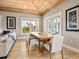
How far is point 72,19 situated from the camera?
13.9ft

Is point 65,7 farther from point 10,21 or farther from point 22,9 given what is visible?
point 10,21

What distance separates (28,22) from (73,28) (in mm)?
5220

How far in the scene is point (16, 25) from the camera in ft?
27.1

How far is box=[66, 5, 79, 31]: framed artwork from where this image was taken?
3.95m

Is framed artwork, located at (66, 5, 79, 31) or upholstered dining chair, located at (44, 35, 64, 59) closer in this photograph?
upholstered dining chair, located at (44, 35, 64, 59)

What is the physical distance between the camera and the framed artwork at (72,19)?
3.95 meters

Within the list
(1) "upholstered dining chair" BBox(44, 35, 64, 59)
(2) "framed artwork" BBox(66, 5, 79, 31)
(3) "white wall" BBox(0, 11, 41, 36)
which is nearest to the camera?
(1) "upholstered dining chair" BBox(44, 35, 64, 59)

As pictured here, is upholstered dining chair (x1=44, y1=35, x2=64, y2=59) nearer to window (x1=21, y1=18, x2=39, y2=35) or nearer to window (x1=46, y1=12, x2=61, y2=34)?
window (x1=46, y1=12, x2=61, y2=34)

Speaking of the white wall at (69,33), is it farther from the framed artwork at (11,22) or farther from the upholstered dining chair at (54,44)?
the framed artwork at (11,22)

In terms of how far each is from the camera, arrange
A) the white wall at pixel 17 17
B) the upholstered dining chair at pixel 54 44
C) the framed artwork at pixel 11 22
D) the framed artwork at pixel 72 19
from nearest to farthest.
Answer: the upholstered dining chair at pixel 54 44, the framed artwork at pixel 72 19, the white wall at pixel 17 17, the framed artwork at pixel 11 22

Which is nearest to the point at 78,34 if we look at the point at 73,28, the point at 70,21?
the point at 73,28

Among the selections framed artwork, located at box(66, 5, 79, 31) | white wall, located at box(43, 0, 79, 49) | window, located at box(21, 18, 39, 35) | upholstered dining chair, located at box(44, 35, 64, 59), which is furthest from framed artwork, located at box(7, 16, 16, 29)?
upholstered dining chair, located at box(44, 35, 64, 59)

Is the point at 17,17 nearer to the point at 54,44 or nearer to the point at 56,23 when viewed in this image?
the point at 56,23

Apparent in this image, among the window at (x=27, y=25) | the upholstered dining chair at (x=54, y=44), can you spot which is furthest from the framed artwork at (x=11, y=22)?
the upholstered dining chair at (x=54, y=44)
